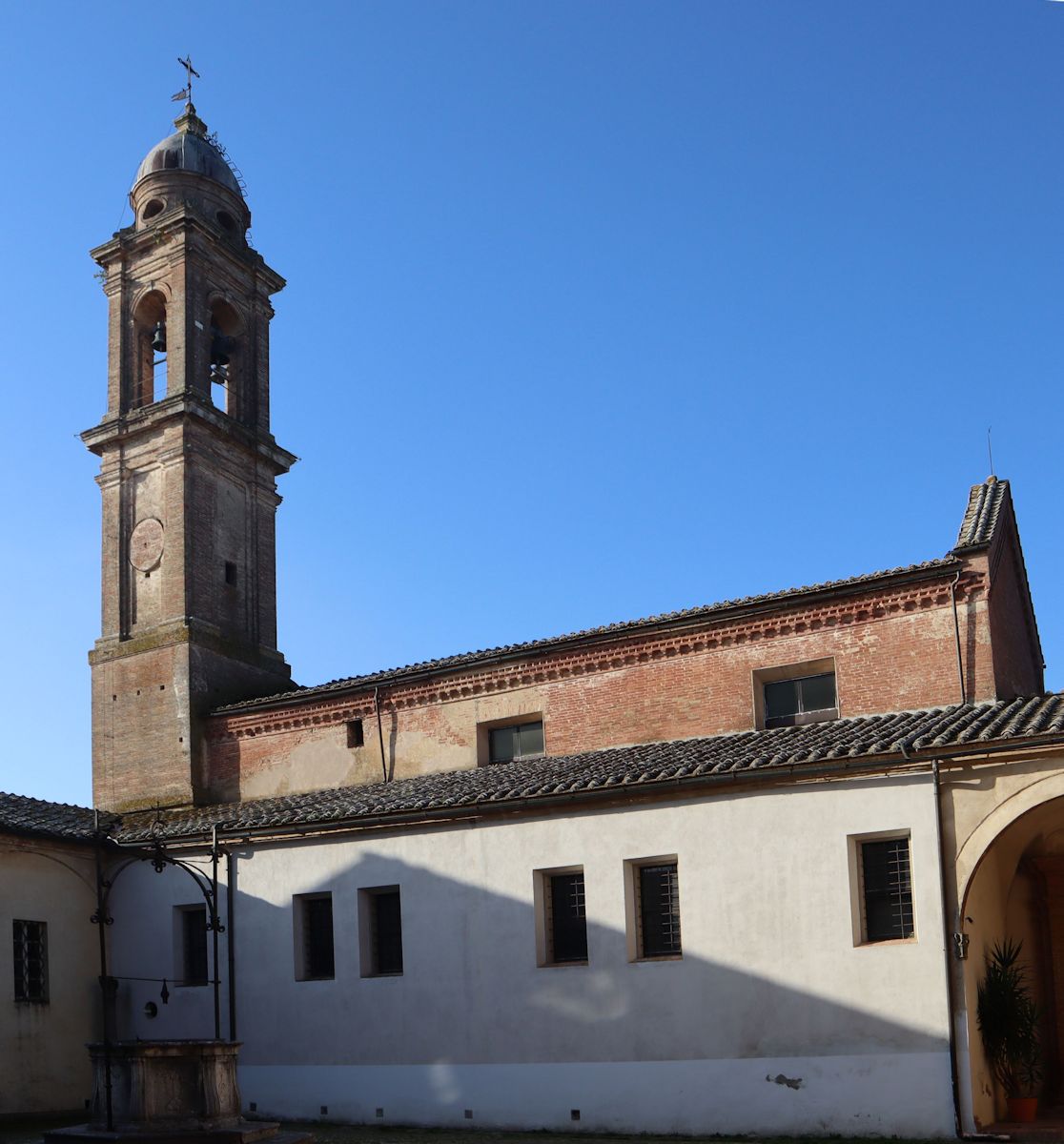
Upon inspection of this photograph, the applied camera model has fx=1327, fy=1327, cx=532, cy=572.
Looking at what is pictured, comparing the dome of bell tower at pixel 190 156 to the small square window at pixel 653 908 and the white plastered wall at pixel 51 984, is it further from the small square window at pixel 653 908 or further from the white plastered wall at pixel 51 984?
the small square window at pixel 653 908

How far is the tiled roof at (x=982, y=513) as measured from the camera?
19750 mm

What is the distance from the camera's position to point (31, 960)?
68.1ft

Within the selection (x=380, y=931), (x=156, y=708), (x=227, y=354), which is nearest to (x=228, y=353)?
(x=227, y=354)

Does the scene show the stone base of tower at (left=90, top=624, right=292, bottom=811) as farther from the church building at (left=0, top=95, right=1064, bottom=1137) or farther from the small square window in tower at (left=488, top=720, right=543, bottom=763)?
the small square window in tower at (left=488, top=720, right=543, bottom=763)

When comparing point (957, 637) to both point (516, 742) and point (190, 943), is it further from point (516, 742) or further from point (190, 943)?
point (190, 943)

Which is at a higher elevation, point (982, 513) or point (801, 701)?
point (982, 513)

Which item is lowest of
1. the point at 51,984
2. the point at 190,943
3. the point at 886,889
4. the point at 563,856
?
the point at 51,984

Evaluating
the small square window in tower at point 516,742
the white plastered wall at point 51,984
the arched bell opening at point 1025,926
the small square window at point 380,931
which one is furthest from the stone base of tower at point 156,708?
the arched bell opening at point 1025,926

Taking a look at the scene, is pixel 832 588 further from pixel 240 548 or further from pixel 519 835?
pixel 240 548

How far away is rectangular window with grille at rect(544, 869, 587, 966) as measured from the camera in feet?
58.3

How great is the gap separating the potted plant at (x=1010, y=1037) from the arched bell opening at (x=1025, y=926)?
0.47ft

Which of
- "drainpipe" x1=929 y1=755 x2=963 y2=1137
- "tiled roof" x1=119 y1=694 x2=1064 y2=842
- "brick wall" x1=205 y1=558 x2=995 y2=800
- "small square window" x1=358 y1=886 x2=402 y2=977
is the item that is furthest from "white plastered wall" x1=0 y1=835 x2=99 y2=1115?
"drainpipe" x1=929 y1=755 x2=963 y2=1137

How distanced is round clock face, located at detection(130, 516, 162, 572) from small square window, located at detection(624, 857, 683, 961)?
14.2 meters

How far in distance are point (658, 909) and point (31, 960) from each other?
10.2 m
